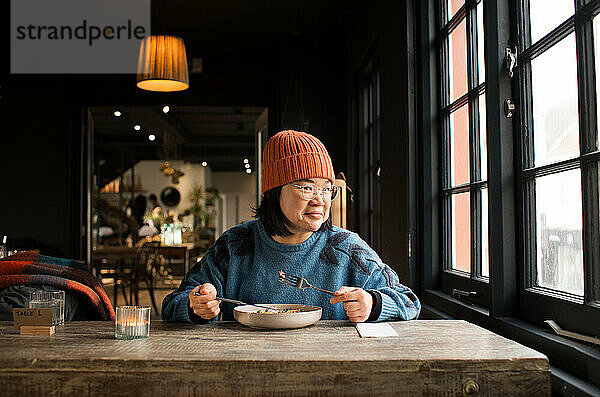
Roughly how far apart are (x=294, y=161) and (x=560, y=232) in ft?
2.56

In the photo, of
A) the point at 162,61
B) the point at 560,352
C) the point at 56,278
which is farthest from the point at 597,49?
the point at 162,61

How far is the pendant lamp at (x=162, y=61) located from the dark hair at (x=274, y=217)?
2.67m

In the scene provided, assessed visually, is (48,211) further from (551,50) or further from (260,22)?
(551,50)

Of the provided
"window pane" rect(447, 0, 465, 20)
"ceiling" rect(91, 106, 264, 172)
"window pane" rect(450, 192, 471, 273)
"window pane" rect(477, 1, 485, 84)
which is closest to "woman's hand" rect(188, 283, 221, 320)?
"window pane" rect(450, 192, 471, 273)

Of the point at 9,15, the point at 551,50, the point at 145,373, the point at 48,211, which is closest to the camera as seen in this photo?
the point at 145,373

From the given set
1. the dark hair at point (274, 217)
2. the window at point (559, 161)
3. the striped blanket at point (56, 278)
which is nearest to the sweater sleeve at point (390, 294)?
the dark hair at point (274, 217)

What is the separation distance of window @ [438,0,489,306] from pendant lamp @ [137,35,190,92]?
2258 mm

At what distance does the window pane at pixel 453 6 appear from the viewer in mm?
2549

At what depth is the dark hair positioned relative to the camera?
198 cm

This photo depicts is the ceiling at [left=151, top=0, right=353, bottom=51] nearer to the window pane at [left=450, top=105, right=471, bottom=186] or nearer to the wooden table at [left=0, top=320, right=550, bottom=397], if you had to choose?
the window pane at [left=450, top=105, right=471, bottom=186]

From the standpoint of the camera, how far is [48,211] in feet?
20.1

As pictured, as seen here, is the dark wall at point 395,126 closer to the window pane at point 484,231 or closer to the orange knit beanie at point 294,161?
the window pane at point 484,231

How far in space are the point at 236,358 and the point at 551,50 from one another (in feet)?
3.89

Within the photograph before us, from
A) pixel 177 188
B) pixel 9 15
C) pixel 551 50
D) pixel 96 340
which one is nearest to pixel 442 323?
pixel 551 50
